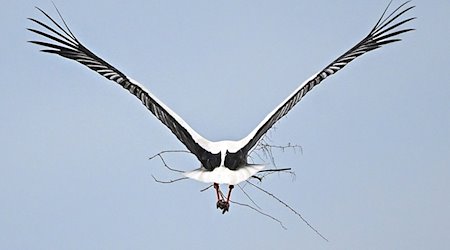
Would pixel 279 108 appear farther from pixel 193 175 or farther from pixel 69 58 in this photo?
pixel 69 58

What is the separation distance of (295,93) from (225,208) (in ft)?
6.95

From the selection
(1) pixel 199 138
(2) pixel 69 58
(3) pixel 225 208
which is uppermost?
(2) pixel 69 58

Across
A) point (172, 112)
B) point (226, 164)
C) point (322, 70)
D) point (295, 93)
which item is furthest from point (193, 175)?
point (322, 70)

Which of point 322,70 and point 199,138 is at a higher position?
point 322,70

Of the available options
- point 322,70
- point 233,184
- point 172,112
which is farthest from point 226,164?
point 322,70

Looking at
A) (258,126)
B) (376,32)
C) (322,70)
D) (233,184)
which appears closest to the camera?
(233,184)

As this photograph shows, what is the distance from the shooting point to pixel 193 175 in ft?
35.7

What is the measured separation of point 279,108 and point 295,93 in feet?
1.12

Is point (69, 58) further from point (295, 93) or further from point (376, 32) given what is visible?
point (376, 32)

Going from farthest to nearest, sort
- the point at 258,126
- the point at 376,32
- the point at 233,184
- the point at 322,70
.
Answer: the point at 376,32 < the point at 322,70 < the point at 258,126 < the point at 233,184

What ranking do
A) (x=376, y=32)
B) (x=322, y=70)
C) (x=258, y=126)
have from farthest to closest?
(x=376, y=32) < (x=322, y=70) < (x=258, y=126)

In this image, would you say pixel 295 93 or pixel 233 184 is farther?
pixel 295 93

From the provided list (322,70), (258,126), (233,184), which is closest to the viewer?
(233,184)

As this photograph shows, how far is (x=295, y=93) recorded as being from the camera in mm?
12336
